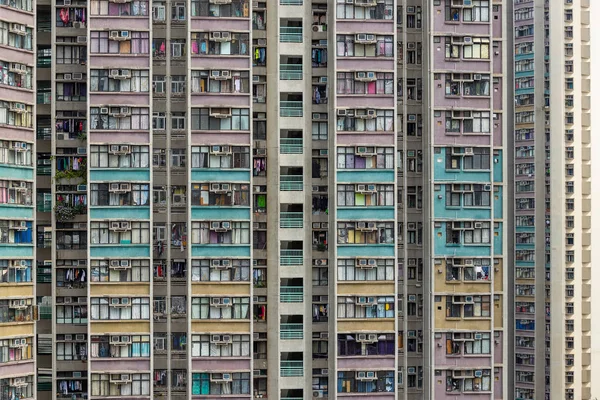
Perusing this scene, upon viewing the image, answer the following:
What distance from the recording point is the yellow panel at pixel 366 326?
169 feet

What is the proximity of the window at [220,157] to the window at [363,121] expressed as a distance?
446cm

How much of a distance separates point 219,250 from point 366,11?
494 inches

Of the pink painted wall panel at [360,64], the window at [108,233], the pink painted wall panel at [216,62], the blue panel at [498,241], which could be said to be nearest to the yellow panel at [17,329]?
the window at [108,233]

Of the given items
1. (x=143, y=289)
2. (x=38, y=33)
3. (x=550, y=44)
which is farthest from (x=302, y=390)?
(x=550, y=44)

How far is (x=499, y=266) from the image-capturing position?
53.4 m

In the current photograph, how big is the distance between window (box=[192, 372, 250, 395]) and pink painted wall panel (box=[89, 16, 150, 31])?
605 inches

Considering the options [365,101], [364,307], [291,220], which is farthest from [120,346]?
[365,101]

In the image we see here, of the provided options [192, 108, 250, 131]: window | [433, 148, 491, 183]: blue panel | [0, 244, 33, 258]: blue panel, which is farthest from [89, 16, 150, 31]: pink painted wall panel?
[433, 148, 491, 183]: blue panel

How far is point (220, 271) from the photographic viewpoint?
51.0m

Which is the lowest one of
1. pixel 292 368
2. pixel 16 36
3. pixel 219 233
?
pixel 292 368

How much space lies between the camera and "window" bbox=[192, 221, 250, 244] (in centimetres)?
5103

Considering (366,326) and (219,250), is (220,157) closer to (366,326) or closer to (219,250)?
(219,250)

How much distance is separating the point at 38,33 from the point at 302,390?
65.2ft

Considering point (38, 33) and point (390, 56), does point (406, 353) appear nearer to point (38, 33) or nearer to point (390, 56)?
point (390, 56)
